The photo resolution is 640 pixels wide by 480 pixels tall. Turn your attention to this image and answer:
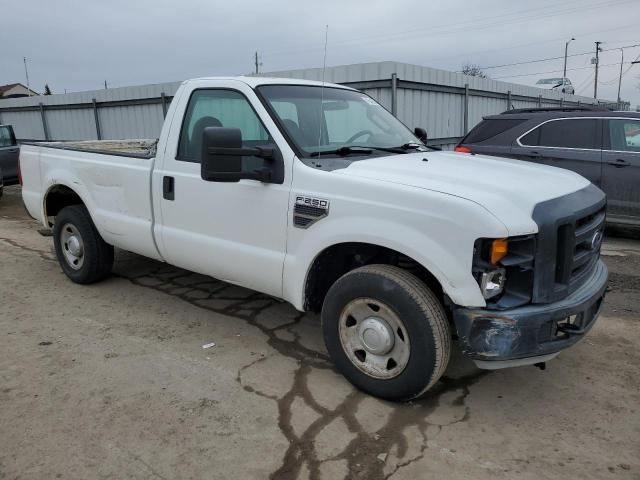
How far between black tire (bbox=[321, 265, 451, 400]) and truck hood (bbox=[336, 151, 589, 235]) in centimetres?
56

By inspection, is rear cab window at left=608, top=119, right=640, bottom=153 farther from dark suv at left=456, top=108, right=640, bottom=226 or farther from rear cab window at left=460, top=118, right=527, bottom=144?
rear cab window at left=460, top=118, right=527, bottom=144

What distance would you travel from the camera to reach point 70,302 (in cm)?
493

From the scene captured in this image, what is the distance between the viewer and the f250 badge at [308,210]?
10.6 feet

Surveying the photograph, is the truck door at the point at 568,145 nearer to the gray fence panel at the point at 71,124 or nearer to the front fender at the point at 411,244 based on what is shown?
the front fender at the point at 411,244

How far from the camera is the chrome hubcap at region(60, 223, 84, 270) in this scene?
5.26 m

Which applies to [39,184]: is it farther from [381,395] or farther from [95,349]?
[381,395]

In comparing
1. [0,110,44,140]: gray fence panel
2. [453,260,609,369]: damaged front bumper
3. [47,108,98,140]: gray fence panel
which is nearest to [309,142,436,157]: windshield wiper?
[453,260,609,369]: damaged front bumper

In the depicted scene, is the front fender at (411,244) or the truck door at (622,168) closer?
the front fender at (411,244)

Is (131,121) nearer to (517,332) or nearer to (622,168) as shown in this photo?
(622,168)

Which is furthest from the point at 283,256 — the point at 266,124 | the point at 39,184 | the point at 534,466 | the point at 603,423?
the point at 39,184

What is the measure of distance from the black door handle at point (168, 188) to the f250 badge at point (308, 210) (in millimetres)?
1263

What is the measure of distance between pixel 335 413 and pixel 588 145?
19.7 ft

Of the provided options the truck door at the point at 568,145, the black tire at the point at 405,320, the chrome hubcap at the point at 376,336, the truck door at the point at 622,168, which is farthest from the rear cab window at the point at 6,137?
the truck door at the point at 622,168

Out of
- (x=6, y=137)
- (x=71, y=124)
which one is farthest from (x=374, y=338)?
(x=71, y=124)
